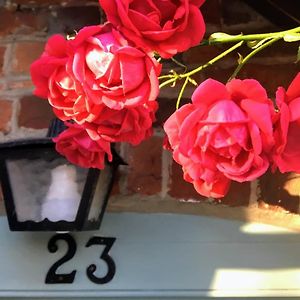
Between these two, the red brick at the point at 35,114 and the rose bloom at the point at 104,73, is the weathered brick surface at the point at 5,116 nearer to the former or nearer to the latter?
the red brick at the point at 35,114

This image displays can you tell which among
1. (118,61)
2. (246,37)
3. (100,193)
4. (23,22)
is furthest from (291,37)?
(23,22)

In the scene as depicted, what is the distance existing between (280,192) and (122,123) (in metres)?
0.56

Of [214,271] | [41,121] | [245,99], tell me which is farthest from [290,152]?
[41,121]

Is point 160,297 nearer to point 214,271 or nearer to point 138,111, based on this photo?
point 214,271

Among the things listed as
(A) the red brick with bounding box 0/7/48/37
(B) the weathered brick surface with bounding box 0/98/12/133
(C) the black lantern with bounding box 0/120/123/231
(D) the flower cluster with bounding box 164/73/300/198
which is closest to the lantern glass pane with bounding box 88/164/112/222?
(C) the black lantern with bounding box 0/120/123/231

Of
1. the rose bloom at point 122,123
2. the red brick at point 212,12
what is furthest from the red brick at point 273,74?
the rose bloom at point 122,123

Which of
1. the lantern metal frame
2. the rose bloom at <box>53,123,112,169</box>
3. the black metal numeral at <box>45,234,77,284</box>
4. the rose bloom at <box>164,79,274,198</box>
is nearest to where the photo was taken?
the rose bloom at <box>164,79,274,198</box>

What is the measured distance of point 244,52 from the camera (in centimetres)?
133

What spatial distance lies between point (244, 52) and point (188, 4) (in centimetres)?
59

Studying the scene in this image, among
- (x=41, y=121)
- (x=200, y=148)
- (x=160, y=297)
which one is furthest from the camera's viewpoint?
(x=41, y=121)

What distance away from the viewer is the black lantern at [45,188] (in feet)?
3.83

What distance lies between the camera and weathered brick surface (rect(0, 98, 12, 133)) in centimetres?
137

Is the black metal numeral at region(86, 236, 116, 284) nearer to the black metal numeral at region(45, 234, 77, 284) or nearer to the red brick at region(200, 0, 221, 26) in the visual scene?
the black metal numeral at region(45, 234, 77, 284)

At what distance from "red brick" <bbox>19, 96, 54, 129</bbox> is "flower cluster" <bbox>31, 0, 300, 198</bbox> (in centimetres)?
→ 58
